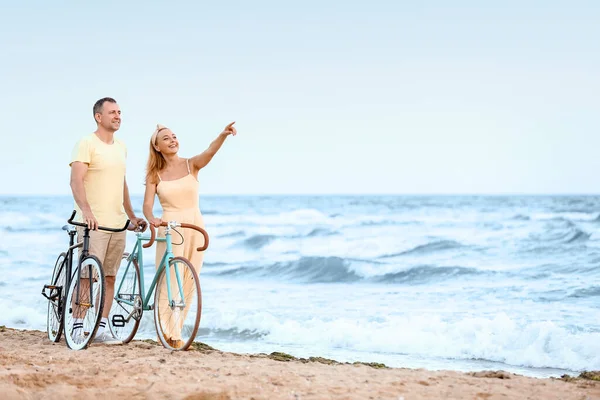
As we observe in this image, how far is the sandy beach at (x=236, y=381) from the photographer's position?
4.09 metres

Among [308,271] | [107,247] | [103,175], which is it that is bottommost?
[308,271]

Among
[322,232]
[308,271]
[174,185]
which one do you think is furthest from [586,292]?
[322,232]

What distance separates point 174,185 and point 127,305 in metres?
1.18

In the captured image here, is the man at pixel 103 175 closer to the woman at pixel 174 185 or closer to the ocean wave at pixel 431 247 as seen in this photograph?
the woman at pixel 174 185

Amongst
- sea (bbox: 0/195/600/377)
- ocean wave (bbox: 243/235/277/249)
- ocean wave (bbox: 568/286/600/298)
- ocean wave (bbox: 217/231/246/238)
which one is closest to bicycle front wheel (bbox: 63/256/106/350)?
sea (bbox: 0/195/600/377)

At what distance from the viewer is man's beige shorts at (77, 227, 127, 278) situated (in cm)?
567

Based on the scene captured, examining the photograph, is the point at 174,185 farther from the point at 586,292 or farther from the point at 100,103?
the point at 586,292

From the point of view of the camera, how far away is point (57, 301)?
19.9ft

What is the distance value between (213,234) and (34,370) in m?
23.7

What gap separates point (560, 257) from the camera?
17234 mm

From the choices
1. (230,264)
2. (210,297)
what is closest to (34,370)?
(210,297)

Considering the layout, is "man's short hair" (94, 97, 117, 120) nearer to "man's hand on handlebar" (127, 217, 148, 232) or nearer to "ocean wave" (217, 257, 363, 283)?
"man's hand on handlebar" (127, 217, 148, 232)

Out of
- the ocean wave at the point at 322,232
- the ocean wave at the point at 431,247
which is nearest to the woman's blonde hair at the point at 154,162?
the ocean wave at the point at 431,247

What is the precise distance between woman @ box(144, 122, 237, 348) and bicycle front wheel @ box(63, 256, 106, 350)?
509 mm
